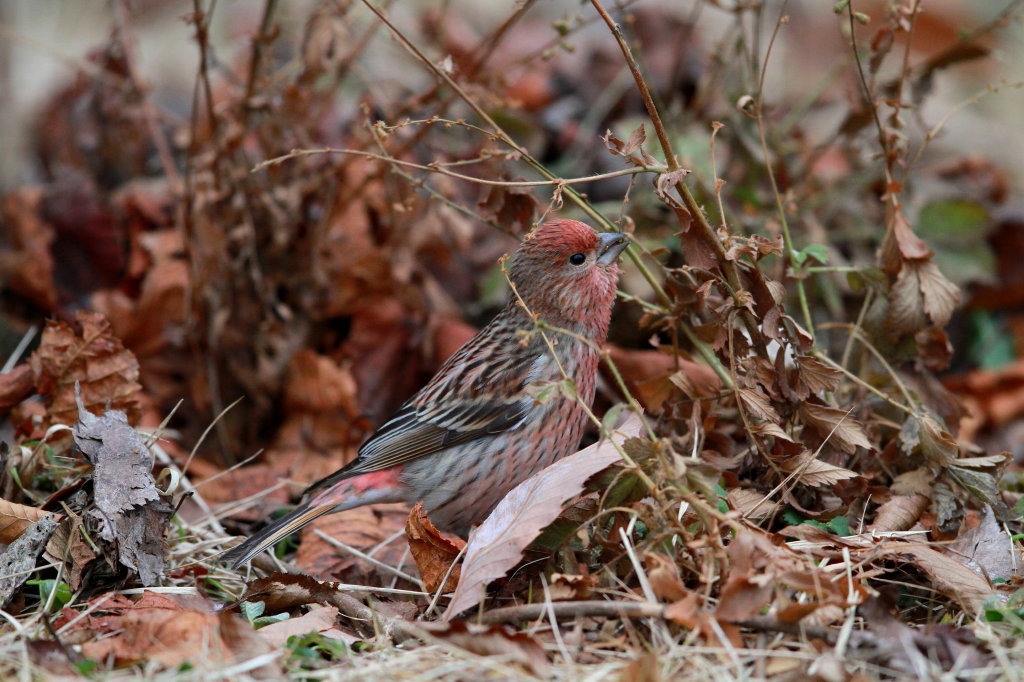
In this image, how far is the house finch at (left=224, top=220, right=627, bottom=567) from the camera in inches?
166

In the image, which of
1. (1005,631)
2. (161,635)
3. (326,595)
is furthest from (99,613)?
(1005,631)

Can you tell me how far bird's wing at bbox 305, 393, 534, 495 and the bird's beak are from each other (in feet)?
2.16

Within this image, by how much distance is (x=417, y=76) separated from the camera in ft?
26.0

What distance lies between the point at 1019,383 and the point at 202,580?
504 cm

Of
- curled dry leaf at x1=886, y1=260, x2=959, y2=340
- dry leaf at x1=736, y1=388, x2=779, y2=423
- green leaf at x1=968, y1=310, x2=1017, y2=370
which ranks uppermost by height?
curled dry leaf at x1=886, y1=260, x2=959, y2=340

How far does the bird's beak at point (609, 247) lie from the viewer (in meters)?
4.14

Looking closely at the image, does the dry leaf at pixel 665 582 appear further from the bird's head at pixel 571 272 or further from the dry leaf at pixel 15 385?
the dry leaf at pixel 15 385

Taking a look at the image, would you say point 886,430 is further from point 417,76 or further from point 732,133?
point 417,76

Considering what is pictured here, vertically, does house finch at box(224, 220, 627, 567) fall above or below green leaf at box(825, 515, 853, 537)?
above

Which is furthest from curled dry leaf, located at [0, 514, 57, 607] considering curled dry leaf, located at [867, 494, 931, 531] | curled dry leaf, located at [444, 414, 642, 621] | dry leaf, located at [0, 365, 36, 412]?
curled dry leaf, located at [867, 494, 931, 531]

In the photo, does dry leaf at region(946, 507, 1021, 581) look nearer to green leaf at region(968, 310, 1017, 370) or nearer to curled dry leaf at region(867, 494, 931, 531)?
curled dry leaf at region(867, 494, 931, 531)

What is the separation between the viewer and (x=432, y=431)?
4.39 meters

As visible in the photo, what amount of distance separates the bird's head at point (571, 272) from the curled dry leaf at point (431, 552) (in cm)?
115

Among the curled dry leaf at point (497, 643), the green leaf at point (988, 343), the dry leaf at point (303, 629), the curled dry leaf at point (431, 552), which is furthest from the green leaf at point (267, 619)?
the green leaf at point (988, 343)
